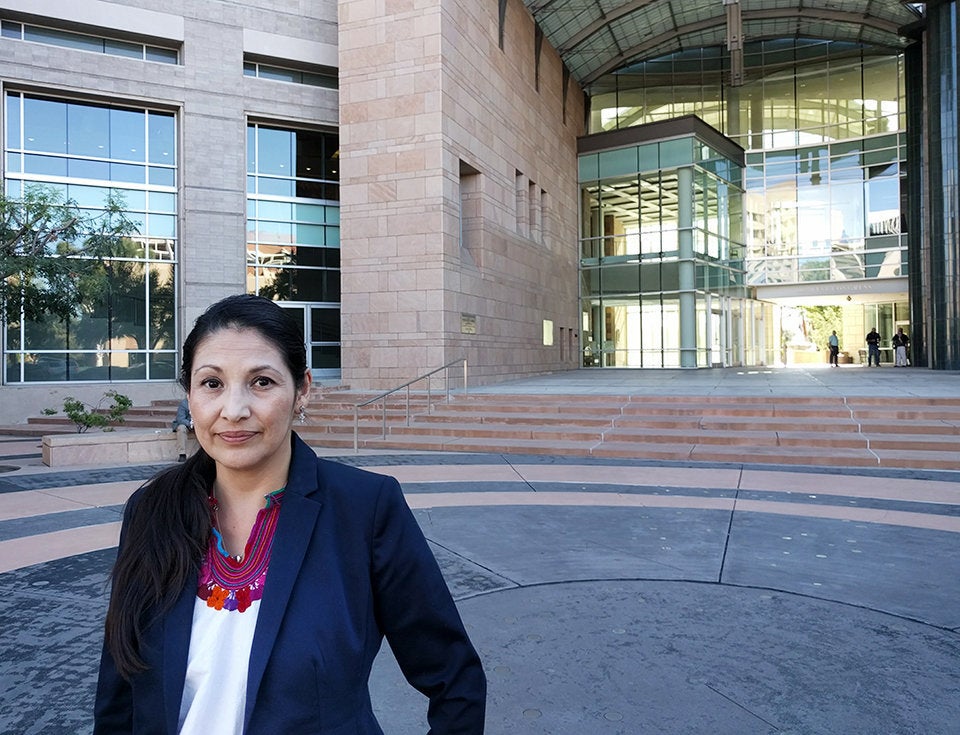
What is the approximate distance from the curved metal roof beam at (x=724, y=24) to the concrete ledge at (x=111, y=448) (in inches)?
1007

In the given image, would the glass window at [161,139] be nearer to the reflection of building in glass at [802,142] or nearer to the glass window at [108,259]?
the glass window at [108,259]

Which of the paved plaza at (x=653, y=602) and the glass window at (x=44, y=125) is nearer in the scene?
the paved plaza at (x=653, y=602)

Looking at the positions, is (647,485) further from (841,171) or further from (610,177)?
(841,171)

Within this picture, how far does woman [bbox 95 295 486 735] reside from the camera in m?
1.52

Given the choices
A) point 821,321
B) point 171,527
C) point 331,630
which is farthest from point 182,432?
point 821,321

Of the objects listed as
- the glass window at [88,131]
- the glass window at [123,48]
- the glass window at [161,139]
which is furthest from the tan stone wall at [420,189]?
the glass window at [88,131]

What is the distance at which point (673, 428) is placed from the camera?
1379 cm

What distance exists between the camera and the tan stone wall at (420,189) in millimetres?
20703

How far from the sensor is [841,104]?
3597 cm

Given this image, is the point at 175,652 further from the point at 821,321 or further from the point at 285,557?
the point at 821,321

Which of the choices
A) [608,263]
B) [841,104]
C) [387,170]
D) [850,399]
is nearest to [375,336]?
[387,170]

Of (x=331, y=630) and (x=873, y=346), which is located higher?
(x=873, y=346)

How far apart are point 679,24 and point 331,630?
38064 millimetres

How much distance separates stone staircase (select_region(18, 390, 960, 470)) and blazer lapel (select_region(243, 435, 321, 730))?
11.1 meters
